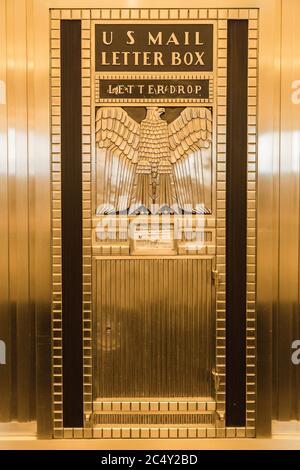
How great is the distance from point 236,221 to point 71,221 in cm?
70

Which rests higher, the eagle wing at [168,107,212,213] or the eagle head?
the eagle head

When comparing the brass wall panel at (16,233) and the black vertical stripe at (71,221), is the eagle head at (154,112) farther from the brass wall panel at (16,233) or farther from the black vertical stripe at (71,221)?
the brass wall panel at (16,233)

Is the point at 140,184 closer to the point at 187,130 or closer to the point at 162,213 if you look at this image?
the point at 162,213

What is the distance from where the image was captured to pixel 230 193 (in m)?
2.05

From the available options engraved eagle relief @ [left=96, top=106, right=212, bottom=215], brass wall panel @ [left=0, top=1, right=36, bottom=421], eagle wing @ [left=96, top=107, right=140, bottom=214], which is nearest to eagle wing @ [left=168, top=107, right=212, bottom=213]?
engraved eagle relief @ [left=96, top=106, right=212, bottom=215]

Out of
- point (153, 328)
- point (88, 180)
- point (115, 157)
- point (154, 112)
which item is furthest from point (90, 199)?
point (153, 328)

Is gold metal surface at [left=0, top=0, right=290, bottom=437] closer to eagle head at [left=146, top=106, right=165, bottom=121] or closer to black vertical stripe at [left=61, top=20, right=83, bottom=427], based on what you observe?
black vertical stripe at [left=61, top=20, right=83, bottom=427]

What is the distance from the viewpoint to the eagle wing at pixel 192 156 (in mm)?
2031

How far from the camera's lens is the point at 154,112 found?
204 centimetres

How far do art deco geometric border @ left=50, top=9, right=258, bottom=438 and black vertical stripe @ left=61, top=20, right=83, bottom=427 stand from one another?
2 cm

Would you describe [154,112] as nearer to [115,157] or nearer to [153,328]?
[115,157]

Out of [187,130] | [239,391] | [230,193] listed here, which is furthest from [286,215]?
[239,391]

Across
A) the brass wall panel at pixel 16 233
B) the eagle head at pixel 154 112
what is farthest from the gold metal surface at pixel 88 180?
the eagle head at pixel 154 112

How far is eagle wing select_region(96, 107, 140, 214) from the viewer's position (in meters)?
2.03
